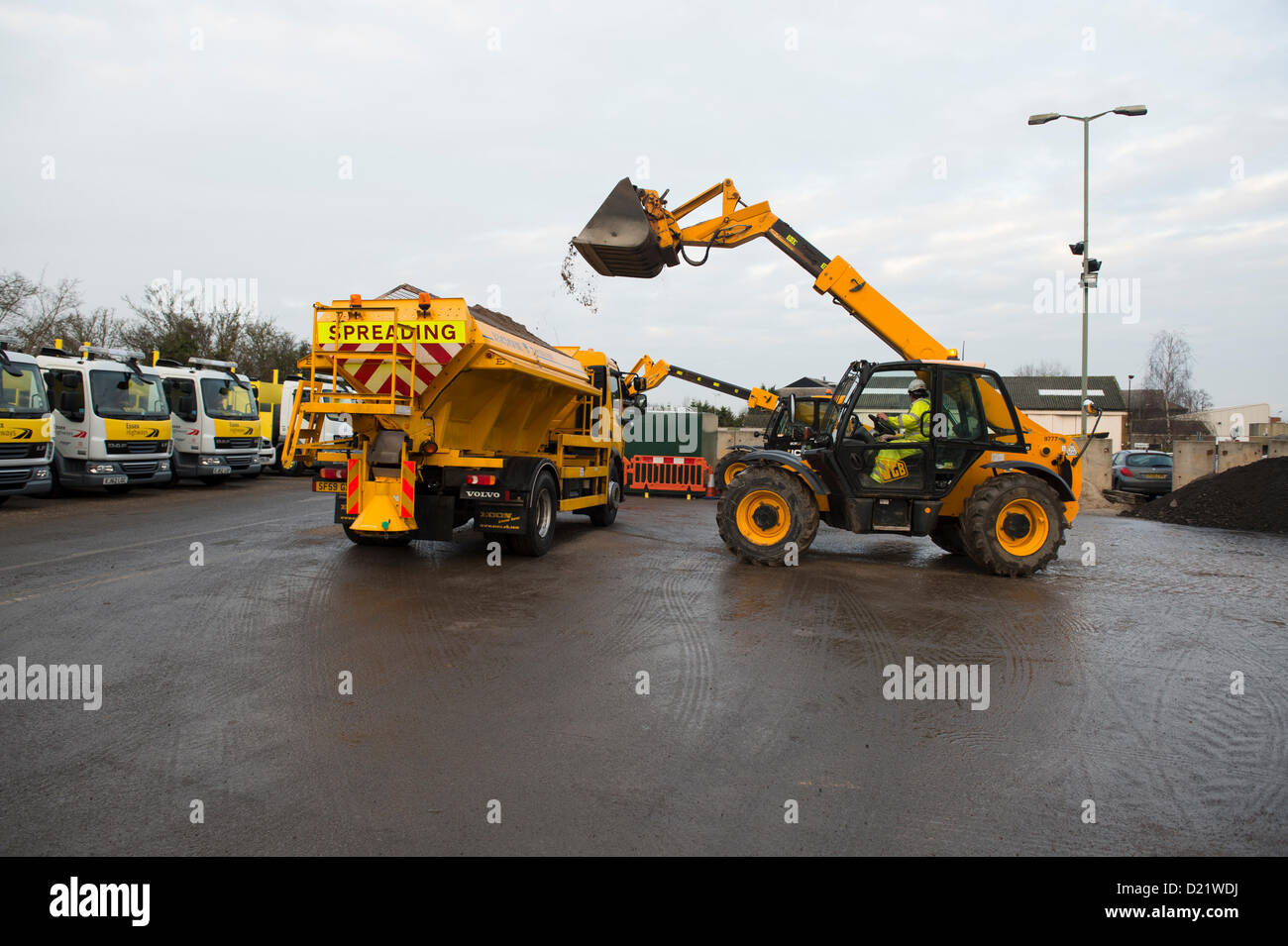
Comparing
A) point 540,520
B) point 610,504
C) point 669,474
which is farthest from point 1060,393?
point 540,520

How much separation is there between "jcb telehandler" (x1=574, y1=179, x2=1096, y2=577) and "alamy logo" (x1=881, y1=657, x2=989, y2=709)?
3.77 metres

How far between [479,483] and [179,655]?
158 inches

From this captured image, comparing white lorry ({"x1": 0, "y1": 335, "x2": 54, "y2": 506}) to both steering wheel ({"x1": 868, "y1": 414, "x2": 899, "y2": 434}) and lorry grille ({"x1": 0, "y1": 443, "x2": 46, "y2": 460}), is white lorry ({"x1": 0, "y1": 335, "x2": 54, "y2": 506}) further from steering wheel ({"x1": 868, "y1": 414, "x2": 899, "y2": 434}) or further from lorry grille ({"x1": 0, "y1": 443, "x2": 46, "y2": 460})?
steering wheel ({"x1": 868, "y1": 414, "x2": 899, "y2": 434})

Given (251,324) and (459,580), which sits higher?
(251,324)

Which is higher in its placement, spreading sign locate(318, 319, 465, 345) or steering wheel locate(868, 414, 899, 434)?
spreading sign locate(318, 319, 465, 345)

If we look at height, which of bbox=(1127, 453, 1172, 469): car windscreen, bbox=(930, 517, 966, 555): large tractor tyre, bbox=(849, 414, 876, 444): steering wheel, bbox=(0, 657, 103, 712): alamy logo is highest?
bbox=(849, 414, 876, 444): steering wheel

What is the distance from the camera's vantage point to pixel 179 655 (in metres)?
5.24

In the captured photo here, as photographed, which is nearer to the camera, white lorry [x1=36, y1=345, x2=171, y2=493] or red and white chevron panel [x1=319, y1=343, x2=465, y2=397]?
red and white chevron panel [x1=319, y1=343, x2=465, y2=397]

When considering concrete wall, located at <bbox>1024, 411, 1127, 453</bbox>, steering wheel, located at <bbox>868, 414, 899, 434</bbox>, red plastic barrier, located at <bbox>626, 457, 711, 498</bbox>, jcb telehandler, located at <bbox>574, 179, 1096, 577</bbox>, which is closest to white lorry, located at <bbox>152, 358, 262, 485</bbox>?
red plastic barrier, located at <bbox>626, 457, 711, 498</bbox>

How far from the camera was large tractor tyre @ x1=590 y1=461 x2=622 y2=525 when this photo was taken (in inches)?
511

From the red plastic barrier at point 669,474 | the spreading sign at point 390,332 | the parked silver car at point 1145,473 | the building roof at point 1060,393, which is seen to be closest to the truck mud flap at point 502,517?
the spreading sign at point 390,332

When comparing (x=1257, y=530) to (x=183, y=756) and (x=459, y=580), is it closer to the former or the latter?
(x=459, y=580)

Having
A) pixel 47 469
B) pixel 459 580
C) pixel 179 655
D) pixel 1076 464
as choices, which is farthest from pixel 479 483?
pixel 47 469
